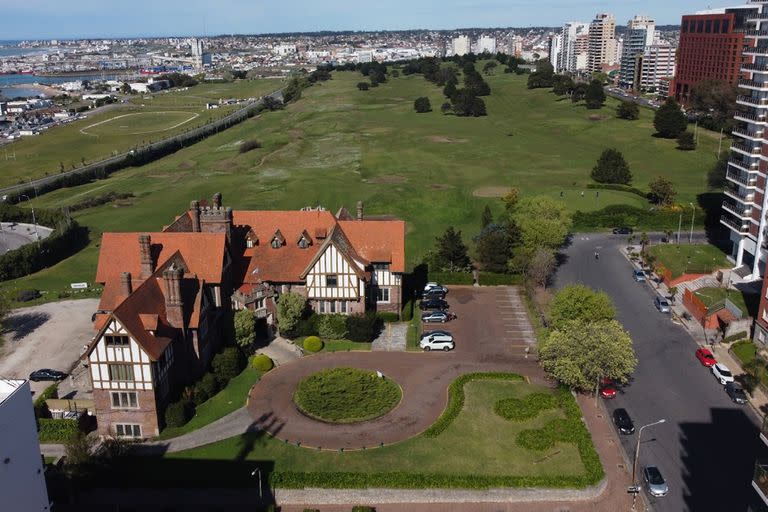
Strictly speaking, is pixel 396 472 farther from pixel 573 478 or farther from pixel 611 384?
pixel 611 384

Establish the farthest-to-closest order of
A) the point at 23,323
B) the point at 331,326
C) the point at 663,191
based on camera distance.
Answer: the point at 663,191, the point at 23,323, the point at 331,326

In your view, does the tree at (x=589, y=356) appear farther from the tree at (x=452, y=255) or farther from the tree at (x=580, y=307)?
the tree at (x=452, y=255)

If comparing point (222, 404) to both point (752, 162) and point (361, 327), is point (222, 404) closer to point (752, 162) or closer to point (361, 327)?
point (361, 327)

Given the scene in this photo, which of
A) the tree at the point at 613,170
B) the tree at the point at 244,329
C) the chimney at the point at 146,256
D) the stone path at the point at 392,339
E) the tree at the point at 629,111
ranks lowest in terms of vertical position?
the stone path at the point at 392,339

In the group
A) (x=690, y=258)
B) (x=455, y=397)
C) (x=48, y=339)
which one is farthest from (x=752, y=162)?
(x=48, y=339)

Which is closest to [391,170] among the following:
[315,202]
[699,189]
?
[315,202]

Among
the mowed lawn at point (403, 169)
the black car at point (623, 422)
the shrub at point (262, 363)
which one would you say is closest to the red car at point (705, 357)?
the black car at point (623, 422)
